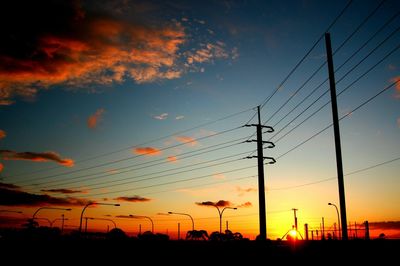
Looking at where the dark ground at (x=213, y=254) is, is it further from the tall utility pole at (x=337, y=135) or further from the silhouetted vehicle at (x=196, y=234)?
the silhouetted vehicle at (x=196, y=234)

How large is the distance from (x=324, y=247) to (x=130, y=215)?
80.8m

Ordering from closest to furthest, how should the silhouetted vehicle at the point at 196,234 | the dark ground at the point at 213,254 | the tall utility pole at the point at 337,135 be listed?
the dark ground at the point at 213,254
the tall utility pole at the point at 337,135
the silhouetted vehicle at the point at 196,234

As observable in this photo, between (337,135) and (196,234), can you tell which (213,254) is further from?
(196,234)

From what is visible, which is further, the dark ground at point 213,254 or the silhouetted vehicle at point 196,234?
the silhouetted vehicle at point 196,234

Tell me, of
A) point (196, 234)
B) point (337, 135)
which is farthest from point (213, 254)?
point (196, 234)

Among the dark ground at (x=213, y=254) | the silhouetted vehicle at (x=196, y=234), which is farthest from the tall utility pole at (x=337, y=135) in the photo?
the silhouetted vehicle at (x=196, y=234)

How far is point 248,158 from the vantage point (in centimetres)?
4725

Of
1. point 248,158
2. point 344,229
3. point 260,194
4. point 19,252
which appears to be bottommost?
point 19,252

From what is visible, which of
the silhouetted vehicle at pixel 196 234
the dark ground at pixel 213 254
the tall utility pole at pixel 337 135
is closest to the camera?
the dark ground at pixel 213 254

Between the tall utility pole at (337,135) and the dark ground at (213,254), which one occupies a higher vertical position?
the tall utility pole at (337,135)

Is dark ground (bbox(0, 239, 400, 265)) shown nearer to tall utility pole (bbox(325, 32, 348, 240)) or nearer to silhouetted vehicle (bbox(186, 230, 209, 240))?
tall utility pole (bbox(325, 32, 348, 240))

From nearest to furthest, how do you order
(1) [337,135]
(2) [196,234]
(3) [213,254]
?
1. (1) [337,135]
2. (3) [213,254]
3. (2) [196,234]

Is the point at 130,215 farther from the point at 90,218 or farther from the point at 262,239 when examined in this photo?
the point at 262,239

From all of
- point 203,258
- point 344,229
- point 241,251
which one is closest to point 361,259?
point 344,229
